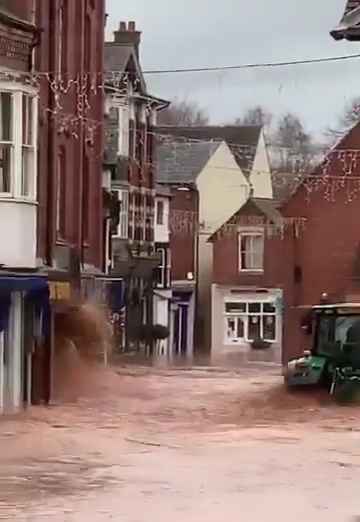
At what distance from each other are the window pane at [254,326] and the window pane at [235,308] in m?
0.69

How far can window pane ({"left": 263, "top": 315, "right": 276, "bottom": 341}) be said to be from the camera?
66.6 metres

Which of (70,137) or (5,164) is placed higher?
(70,137)

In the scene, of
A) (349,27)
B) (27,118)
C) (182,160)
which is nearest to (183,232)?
(182,160)

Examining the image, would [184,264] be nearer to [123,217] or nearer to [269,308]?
[269,308]

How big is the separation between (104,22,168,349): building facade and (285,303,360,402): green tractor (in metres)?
23.7

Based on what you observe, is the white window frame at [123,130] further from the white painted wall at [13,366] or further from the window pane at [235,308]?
the white painted wall at [13,366]

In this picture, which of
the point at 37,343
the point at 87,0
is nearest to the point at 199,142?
the point at 87,0

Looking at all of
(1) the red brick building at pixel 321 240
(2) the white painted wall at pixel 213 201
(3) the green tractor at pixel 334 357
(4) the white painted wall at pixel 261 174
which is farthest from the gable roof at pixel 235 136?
(3) the green tractor at pixel 334 357

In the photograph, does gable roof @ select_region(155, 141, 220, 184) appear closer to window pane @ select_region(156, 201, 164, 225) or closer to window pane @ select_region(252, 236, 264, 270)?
window pane @ select_region(156, 201, 164, 225)

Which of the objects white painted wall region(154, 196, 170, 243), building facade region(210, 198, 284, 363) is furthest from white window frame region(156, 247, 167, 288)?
building facade region(210, 198, 284, 363)

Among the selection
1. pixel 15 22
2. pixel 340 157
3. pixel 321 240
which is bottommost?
pixel 321 240

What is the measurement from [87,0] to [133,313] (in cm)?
2454

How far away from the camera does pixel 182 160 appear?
72688mm

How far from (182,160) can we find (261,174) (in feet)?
30.6
